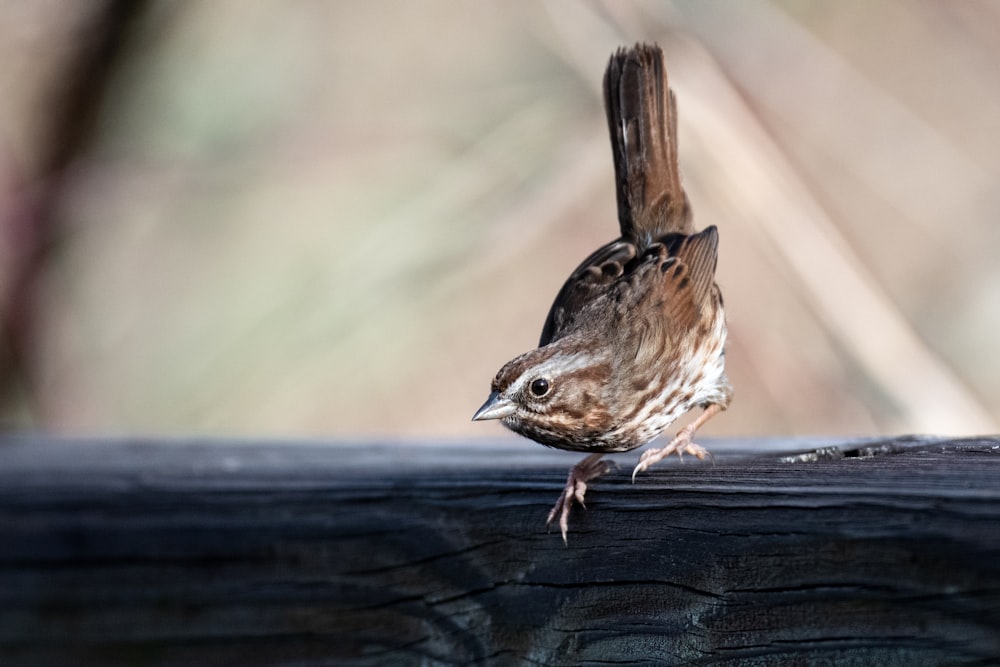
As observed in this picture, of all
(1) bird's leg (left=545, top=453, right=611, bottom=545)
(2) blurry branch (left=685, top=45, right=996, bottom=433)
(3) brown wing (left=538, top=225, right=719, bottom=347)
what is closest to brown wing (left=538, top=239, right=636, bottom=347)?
(3) brown wing (left=538, top=225, right=719, bottom=347)

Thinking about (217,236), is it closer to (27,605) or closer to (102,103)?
(102,103)

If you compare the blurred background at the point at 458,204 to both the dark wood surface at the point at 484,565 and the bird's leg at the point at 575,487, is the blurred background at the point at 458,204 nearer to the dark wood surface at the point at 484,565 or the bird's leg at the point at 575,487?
the bird's leg at the point at 575,487

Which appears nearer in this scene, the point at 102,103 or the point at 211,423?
the point at 102,103

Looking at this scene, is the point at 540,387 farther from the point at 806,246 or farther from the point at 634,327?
the point at 806,246

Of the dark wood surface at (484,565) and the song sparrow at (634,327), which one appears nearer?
the dark wood surface at (484,565)

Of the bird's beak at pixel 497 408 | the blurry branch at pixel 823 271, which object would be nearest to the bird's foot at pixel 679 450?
the bird's beak at pixel 497 408

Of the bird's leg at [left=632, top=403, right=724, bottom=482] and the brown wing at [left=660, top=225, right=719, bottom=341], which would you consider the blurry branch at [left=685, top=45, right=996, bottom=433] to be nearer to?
the brown wing at [left=660, top=225, right=719, bottom=341]

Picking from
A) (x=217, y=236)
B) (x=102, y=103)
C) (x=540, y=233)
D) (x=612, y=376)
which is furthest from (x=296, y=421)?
(x=612, y=376)
